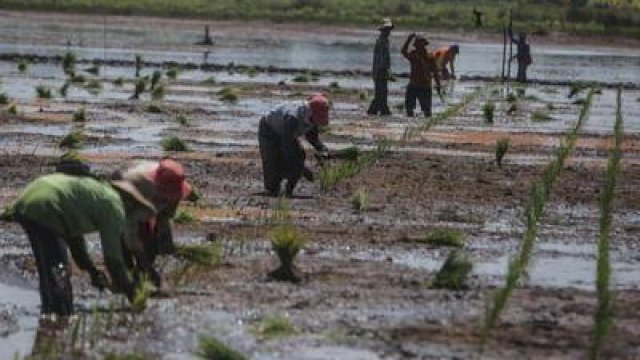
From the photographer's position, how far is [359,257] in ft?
40.4

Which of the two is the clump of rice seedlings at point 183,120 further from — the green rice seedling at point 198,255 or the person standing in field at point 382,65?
the green rice seedling at point 198,255

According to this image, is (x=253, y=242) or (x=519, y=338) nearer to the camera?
(x=519, y=338)

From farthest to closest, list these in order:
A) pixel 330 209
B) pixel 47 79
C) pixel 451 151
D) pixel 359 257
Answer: pixel 47 79, pixel 451 151, pixel 330 209, pixel 359 257

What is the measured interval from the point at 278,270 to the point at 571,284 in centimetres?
211

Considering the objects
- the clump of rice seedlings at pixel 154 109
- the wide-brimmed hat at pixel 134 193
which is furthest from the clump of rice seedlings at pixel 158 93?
the wide-brimmed hat at pixel 134 193

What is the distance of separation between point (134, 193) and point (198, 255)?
2172mm

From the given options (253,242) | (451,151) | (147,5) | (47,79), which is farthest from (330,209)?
(147,5)

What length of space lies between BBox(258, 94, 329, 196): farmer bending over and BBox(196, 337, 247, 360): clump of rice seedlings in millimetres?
5845

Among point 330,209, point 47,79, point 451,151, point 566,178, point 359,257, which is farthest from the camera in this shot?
point 47,79

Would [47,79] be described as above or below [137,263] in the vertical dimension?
below

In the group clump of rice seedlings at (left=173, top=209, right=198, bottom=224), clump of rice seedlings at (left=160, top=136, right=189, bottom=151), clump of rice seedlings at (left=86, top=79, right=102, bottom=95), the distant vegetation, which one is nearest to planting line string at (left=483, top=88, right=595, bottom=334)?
clump of rice seedlings at (left=173, top=209, right=198, bottom=224)

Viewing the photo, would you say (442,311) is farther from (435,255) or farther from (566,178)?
(566,178)

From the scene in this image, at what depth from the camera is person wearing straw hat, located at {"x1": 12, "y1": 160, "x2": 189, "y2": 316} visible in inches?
358

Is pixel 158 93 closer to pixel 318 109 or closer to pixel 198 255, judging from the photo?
pixel 318 109
